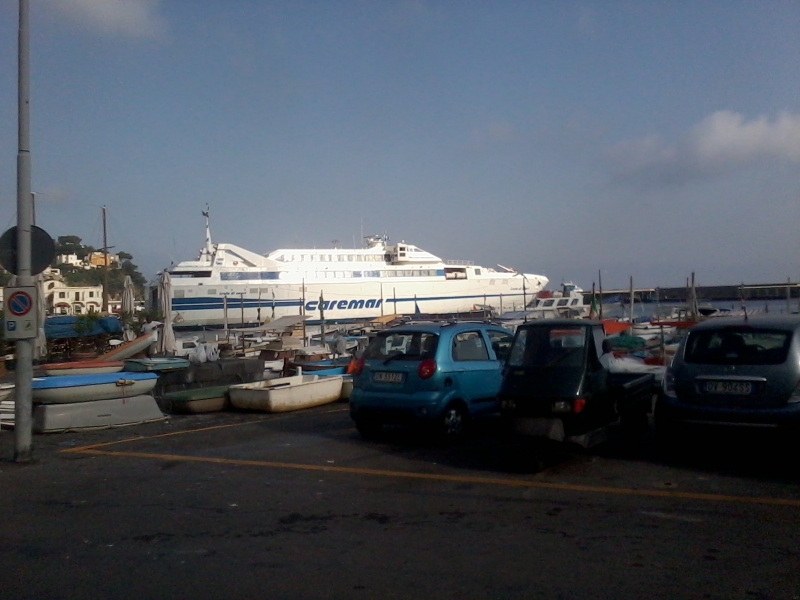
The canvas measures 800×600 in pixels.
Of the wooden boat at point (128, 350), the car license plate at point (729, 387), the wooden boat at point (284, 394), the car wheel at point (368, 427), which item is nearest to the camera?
the car license plate at point (729, 387)

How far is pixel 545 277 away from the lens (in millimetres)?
80125

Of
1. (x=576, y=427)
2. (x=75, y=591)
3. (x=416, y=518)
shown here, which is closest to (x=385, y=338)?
(x=576, y=427)

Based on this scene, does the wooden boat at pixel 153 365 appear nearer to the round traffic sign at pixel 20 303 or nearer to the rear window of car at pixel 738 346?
the round traffic sign at pixel 20 303

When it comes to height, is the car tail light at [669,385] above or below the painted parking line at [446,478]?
above

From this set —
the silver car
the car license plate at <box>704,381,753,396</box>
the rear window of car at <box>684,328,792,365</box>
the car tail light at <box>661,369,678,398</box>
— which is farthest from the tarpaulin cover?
the car license plate at <box>704,381,753,396</box>

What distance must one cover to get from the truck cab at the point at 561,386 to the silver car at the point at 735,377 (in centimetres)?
68

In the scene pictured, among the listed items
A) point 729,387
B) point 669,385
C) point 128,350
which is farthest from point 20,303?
point 128,350

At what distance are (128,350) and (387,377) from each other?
48.4 ft

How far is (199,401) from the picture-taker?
42.0 ft

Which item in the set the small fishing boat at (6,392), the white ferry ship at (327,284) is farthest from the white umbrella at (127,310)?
the white ferry ship at (327,284)

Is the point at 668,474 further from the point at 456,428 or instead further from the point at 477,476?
the point at 456,428

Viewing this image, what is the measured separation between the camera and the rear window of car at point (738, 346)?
742 centimetres

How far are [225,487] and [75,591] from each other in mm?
2773

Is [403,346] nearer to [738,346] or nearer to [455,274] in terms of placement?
[738,346]
